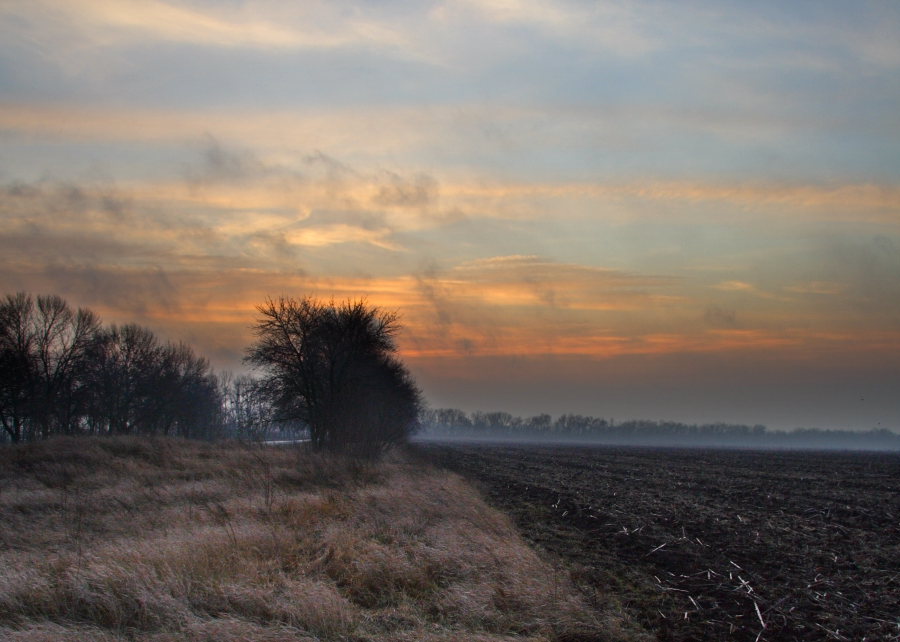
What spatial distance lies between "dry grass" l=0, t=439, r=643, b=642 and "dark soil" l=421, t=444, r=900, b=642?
1.14 metres

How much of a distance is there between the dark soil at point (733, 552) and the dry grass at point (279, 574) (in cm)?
114

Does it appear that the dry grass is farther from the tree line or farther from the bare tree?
the bare tree

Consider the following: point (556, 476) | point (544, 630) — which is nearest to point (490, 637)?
point (544, 630)

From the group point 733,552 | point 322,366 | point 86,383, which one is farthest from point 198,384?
point 733,552

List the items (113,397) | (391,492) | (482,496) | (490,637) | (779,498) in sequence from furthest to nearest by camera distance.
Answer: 1. (113,397)
2. (482,496)
3. (779,498)
4. (391,492)
5. (490,637)

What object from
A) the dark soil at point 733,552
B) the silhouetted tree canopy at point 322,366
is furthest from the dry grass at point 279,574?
the silhouetted tree canopy at point 322,366

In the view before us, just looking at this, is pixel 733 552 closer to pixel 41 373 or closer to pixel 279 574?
pixel 279 574

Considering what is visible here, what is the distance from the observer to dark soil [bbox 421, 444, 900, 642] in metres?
9.17

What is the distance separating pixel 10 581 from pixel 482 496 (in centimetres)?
1796

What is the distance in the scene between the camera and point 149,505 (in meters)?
17.7

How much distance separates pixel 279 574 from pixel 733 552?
344 inches

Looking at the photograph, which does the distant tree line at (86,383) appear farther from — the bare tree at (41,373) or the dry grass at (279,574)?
the dry grass at (279,574)

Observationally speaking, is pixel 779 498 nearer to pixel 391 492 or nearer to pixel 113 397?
pixel 391 492

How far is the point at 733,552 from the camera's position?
13516 mm
